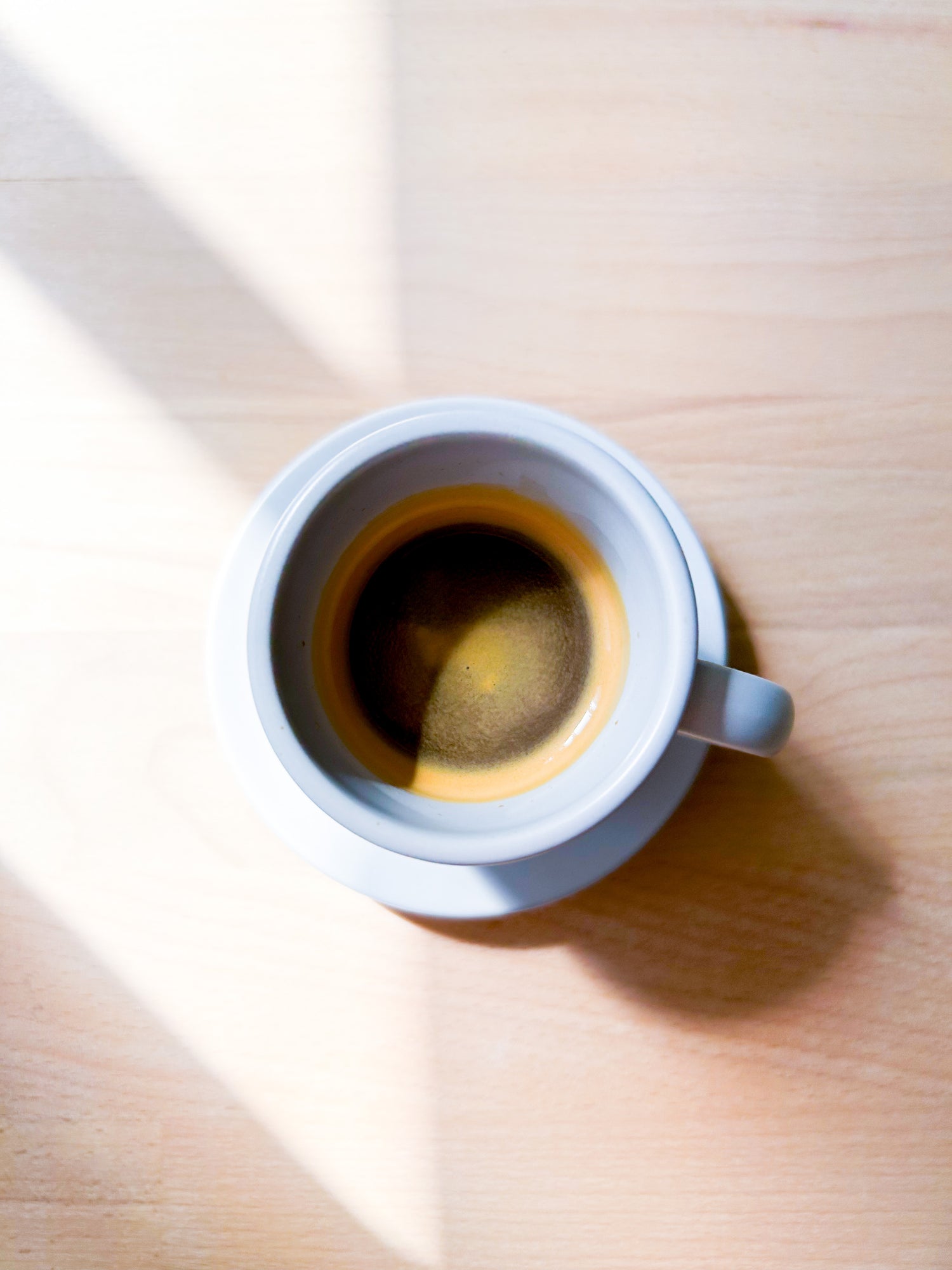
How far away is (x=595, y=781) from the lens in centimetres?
52

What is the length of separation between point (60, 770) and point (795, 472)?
0.55 m

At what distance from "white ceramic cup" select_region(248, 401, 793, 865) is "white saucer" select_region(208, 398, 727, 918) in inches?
2.3

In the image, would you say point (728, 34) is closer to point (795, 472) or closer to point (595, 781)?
point (795, 472)

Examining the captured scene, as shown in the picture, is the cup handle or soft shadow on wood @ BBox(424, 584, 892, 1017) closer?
the cup handle

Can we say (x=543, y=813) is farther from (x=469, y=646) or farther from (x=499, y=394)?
(x=499, y=394)

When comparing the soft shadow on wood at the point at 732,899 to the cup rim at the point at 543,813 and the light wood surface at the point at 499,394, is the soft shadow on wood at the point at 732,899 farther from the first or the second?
the cup rim at the point at 543,813

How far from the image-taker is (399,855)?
593 millimetres

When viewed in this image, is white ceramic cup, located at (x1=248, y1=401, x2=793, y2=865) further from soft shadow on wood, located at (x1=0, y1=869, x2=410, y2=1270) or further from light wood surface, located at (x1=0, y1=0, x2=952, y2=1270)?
soft shadow on wood, located at (x1=0, y1=869, x2=410, y2=1270)

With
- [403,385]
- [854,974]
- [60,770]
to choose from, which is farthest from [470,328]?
[854,974]

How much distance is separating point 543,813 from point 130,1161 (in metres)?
0.40

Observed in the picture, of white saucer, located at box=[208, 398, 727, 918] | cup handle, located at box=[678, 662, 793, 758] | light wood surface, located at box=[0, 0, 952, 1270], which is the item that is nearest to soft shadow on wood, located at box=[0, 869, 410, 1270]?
light wood surface, located at box=[0, 0, 952, 1270]

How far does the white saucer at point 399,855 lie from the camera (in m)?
0.60

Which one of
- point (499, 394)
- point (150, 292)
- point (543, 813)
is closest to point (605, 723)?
point (543, 813)

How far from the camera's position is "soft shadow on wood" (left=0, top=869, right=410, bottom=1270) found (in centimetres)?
66
